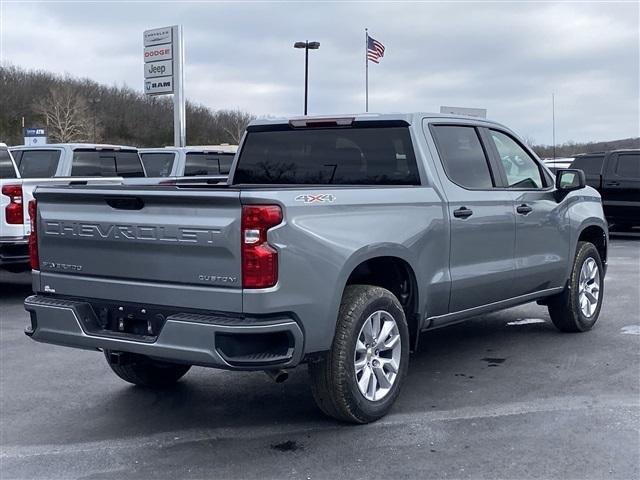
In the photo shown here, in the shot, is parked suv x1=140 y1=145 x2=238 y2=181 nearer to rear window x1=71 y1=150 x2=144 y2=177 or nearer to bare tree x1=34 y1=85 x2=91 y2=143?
rear window x1=71 y1=150 x2=144 y2=177

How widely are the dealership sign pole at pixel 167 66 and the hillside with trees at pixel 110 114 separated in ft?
154

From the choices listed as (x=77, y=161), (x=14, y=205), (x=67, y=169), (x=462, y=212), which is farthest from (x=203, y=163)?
(x=462, y=212)

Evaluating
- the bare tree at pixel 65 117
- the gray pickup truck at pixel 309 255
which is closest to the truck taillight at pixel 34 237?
the gray pickup truck at pixel 309 255

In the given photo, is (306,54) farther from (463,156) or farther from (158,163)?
(463,156)

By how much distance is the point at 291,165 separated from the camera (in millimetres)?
6285

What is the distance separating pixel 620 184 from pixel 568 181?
1145cm

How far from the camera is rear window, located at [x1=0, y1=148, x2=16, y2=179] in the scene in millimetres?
9922

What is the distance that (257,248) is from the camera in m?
4.31

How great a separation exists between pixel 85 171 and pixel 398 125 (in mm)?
8753

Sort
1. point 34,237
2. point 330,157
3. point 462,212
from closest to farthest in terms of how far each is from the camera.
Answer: point 34,237, point 462,212, point 330,157

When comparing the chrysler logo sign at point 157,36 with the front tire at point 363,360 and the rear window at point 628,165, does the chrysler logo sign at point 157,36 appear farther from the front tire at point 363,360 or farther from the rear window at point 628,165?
the front tire at point 363,360

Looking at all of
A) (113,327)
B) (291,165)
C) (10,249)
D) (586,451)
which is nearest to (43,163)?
(10,249)

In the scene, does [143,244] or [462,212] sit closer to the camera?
[143,244]

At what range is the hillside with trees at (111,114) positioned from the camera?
83056 mm
